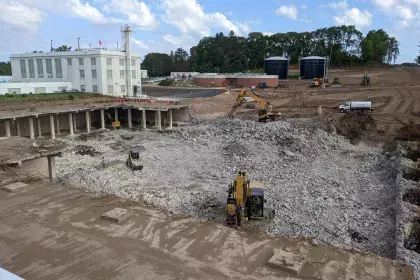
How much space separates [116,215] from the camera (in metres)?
11.6

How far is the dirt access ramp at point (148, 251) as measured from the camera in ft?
28.8

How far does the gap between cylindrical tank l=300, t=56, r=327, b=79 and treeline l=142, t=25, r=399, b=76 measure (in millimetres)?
22223

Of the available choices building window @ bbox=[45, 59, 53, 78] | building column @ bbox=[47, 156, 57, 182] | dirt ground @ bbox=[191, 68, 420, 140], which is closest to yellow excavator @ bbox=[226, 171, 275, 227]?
building column @ bbox=[47, 156, 57, 182]

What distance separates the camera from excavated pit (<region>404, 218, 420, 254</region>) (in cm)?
1447

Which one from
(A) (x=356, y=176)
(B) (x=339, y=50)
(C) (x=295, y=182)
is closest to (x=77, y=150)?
(C) (x=295, y=182)

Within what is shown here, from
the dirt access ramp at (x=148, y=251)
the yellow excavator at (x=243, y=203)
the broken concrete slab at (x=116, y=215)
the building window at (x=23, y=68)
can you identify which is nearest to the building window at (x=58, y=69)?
the building window at (x=23, y=68)

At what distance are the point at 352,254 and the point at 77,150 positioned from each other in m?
25.9

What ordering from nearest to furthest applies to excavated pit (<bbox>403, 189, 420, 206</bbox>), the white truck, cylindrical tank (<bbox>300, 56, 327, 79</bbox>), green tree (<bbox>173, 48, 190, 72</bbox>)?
excavated pit (<bbox>403, 189, 420, 206</bbox>)
the white truck
cylindrical tank (<bbox>300, 56, 327, 79</bbox>)
green tree (<bbox>173, 48, 190, 72</bbox>)

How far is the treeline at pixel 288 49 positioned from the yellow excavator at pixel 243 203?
257 ft

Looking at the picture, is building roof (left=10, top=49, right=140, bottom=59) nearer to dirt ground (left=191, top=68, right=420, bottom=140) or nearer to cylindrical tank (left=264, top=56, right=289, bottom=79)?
dirt ground (left=191, top=68, right=420, bottom=140)

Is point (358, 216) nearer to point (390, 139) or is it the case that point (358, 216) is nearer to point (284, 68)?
point (390, 139)

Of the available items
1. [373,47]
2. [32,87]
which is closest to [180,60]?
[373,47]

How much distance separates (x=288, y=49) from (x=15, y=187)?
92.6 meters

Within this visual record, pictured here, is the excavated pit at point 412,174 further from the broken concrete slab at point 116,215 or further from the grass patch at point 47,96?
the grass patch at point 47,96
